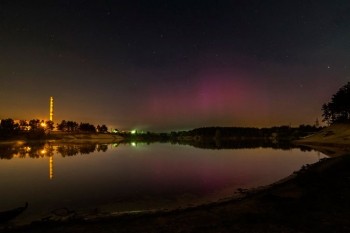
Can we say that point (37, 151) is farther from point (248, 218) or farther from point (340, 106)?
point (340, 106)

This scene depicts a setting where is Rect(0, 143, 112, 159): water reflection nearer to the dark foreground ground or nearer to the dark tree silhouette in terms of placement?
the dark foreground ground

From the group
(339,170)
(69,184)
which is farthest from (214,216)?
(69,184)

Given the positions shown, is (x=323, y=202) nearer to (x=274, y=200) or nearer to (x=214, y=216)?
(x=274, y=200)

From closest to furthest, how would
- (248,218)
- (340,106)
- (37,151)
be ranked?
(248,218) < (37,151) < (340,106)

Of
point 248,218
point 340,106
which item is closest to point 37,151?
point 248,218

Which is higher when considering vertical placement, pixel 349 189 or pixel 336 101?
pixel 336 101

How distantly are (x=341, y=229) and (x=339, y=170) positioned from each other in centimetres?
2150

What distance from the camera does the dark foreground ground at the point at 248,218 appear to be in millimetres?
14969

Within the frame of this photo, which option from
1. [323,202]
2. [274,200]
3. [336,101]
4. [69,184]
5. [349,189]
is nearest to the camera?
[323,202]

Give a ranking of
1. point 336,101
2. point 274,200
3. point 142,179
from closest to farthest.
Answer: point 274,200 → point 142,179 → point 336,101

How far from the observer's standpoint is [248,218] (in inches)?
659

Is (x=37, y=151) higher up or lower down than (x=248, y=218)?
higher up

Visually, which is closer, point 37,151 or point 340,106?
point 37,151

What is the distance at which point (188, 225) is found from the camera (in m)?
16.2
